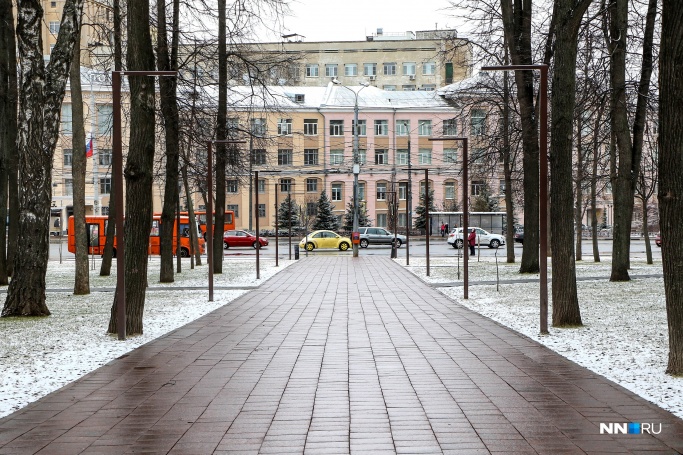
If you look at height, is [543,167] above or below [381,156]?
below

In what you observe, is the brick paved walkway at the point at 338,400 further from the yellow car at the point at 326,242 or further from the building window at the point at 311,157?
the building window at the point at 311,157

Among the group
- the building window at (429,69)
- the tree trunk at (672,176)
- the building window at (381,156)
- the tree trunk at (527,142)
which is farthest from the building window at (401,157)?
the tree trunk at (672,176)

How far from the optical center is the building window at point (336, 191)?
78.6 meters

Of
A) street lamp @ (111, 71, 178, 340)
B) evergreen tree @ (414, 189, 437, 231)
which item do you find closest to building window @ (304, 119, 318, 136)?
evergreen tree @ (414, 189, 437, 231)

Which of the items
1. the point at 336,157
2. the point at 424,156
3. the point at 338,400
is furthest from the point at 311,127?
the point at 338,400

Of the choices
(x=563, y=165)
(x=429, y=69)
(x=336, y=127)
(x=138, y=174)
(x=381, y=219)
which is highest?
(x=429, y=69)

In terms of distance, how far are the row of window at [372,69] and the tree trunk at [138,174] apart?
284 feet

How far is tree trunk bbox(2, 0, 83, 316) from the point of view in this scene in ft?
A: 49.0

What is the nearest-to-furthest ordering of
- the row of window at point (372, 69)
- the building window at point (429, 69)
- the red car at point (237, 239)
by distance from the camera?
the red car at point (237, 239) < the building window at point (429, 69) < the row of window at point (372, 69)

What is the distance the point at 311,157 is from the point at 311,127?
9.03 feet

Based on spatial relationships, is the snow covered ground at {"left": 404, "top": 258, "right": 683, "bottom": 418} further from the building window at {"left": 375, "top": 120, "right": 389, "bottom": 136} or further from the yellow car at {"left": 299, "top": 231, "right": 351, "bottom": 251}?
the building window at {"left": 375, "top": 120, "right": 389, "bottom": 136}

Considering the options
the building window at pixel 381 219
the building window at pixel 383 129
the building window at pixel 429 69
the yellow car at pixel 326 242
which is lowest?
the yellow car at pixel 326 242

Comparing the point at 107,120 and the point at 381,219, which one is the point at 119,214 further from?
the point at 381,219

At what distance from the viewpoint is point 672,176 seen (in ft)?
28.8
